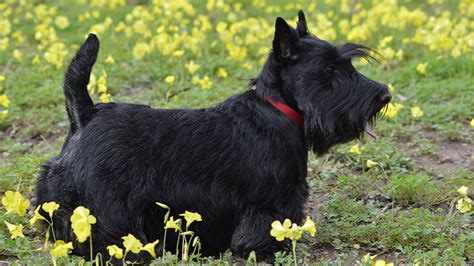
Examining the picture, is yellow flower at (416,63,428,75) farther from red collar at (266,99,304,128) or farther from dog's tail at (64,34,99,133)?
dog's tail at (64,34,99,133)

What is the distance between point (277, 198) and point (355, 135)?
1.93 feet

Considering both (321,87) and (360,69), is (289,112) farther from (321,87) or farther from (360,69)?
(360,69)

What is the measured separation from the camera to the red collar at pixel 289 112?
3803 mm

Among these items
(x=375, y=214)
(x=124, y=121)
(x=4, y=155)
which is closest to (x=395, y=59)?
(x=375, y=214)

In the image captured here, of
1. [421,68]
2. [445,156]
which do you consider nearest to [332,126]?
[445,156]

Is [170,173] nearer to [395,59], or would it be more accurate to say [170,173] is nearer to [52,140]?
[52,140]

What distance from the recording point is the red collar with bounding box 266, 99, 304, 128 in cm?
380

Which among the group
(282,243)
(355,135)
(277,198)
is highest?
(355,135)

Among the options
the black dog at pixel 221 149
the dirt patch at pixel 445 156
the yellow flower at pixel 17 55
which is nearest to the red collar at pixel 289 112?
the black dog at pixel 221 149

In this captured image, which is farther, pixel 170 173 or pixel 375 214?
pixel 375 214

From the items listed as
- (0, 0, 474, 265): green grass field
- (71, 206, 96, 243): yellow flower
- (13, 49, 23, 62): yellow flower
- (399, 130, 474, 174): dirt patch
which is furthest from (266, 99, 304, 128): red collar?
(13, 49, 23, 62): yellow flower

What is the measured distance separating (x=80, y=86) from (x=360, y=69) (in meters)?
4.46

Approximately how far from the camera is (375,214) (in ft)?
14.6

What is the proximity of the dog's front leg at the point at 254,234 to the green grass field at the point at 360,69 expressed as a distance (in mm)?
98
